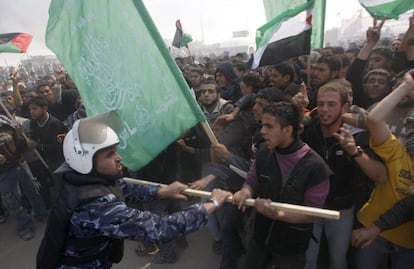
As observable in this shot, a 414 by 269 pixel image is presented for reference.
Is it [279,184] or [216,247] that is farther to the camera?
[216,247]

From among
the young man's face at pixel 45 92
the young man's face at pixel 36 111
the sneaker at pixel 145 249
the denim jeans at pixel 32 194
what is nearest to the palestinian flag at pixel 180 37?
the young man's face at pixel 45 92

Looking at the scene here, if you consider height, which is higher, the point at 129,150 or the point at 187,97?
the point at 187,97

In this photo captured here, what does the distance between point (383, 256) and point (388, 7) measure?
3157mm

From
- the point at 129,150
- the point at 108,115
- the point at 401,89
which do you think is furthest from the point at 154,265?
the point at 401,89

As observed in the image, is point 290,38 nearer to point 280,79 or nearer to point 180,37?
point 280,79

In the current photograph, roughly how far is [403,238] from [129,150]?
7.62ft

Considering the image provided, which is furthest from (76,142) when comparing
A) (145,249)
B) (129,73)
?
(145,249)

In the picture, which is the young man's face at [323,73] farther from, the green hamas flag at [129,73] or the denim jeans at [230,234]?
the green hamas flag at [129,73]

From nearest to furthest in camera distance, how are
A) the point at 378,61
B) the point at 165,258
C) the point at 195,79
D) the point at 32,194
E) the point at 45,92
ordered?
the point at 165,258, the point at 378,61, the point at 32,194, the point at 45,92, the point at 195,79

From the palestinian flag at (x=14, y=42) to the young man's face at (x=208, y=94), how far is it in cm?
409

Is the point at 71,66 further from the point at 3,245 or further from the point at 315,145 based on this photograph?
the point at 3,245

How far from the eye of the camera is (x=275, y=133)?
2.22m

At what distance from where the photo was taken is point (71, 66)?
2844mm

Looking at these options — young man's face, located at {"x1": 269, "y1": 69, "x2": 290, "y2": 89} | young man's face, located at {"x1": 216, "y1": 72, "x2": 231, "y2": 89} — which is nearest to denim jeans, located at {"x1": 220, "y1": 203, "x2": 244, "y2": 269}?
young man's face, located at {"x1": 269, "y1": 69, "x2": 290, "y2": 89}
